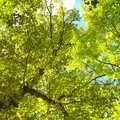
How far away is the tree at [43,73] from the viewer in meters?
21.5

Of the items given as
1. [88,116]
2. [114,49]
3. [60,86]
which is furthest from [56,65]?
[114,49]

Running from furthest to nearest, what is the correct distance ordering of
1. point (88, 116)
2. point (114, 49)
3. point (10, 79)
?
point (88, 116) < point (10, 79) < point (114, 49)

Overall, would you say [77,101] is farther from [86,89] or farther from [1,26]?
[1,26]

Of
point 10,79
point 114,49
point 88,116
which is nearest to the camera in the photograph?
point 114,49

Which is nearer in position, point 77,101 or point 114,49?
point 114,49

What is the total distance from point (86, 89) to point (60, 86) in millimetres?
1638

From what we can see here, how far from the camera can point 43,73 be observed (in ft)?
75.8

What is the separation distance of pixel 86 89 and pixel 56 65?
2075 mm

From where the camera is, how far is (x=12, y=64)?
21250 millimetres

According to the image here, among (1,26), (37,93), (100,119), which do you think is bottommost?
(100,119)

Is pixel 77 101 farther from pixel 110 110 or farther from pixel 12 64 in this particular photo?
pixel 12 64

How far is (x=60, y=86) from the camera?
21.4 meters

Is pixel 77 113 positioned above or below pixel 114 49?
below

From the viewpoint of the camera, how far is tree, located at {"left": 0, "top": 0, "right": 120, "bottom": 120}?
21.5 m
